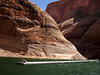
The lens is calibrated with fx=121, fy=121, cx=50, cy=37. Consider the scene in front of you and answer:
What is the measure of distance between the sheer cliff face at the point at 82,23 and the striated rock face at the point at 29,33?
14.0 meters

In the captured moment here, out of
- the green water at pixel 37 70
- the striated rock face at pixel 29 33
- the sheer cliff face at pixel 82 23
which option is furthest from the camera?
the sheer cliff face at pixel 82 23

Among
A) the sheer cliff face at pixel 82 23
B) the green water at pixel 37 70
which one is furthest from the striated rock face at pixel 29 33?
the sheer cliff face at pixel 82 23

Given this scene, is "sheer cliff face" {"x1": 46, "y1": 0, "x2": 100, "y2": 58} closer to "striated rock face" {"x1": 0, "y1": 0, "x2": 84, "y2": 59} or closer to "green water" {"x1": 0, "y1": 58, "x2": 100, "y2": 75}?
"striated rock face" {"x1": 0, "y1": 0, "x2": 84, "y2": 59}

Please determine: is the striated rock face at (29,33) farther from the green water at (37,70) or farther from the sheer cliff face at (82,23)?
the sheer cliff face at (82,23)

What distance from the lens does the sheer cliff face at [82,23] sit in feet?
138

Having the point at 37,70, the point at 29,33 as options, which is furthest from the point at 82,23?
the point at 37,70

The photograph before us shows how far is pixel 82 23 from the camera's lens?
2023 inches

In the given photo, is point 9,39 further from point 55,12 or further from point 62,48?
point 55,12

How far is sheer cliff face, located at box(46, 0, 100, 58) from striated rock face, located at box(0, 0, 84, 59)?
1401cm

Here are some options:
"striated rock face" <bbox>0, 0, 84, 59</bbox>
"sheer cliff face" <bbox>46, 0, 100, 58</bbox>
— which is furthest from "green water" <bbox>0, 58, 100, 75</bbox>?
"sheer cliff face" <bbox>46, 0, 100, 58</bbox>

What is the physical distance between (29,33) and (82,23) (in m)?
30.8

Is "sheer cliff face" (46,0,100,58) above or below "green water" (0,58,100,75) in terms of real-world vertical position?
above

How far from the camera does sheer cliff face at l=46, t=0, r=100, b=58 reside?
42.1 metres

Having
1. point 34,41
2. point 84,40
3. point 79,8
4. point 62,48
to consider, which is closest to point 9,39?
point 34,41
